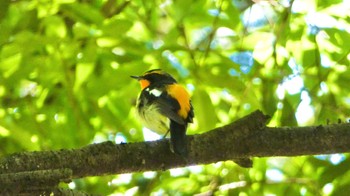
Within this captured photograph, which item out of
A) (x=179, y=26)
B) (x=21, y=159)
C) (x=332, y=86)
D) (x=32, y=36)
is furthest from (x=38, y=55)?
(x=332, y=86)

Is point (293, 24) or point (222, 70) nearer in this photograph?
point (222, 70)

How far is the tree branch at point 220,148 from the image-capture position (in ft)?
8.98

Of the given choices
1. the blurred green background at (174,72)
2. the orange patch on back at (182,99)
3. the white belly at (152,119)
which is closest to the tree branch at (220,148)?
the blurred green background at (174,72)

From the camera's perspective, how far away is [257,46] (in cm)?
401

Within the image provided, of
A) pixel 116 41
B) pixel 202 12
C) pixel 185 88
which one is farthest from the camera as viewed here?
pixel 185 88

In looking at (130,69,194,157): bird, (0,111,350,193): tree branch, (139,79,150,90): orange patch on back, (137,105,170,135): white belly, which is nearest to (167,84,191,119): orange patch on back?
(130,69,194,157): bird

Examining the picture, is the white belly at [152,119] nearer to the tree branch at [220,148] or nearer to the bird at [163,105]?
the bird at [163,105]

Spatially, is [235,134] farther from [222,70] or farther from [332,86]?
[332,86]

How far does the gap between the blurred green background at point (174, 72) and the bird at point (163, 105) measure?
10 centimetres

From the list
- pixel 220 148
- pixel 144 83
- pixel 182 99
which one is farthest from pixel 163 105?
pixel 220 148

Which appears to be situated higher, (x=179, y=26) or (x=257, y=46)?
(x=179, y=26)

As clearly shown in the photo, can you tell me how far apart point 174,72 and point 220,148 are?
0.77 m

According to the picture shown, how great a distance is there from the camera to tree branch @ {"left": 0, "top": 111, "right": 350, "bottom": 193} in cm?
274

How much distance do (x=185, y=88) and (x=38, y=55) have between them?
0.97 m
